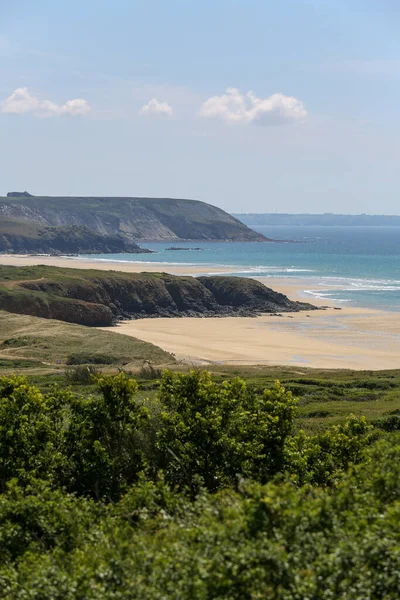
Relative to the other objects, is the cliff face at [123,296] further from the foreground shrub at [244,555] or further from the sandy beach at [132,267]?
the foreground shrub at [244,555]

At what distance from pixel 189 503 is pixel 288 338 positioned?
234ft

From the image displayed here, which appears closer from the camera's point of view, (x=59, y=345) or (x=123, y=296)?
(x=59, y=345)

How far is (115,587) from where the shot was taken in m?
12.2

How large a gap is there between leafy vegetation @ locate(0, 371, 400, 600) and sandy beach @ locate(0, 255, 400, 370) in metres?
42.3

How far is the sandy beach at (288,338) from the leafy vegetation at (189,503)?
42.3m

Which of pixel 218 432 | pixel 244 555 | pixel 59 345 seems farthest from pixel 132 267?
pixel 244 555

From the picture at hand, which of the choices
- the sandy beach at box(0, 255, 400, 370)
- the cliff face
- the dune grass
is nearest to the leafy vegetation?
the dune grass

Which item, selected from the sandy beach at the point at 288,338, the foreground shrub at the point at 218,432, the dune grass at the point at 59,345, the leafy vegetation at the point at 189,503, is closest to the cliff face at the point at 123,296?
the sandy beach at the point at 288,338

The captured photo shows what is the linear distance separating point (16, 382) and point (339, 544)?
48.8 ft

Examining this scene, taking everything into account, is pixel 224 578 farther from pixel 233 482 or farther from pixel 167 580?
pixel 233 482

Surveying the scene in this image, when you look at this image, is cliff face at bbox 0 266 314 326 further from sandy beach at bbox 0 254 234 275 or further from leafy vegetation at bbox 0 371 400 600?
leafy vegetation at bbox 0 371 400 600

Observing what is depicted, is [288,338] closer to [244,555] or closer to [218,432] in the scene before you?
[218,432]

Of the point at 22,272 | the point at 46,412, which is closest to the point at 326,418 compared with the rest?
the point at 46,412

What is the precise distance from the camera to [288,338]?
281 feet
